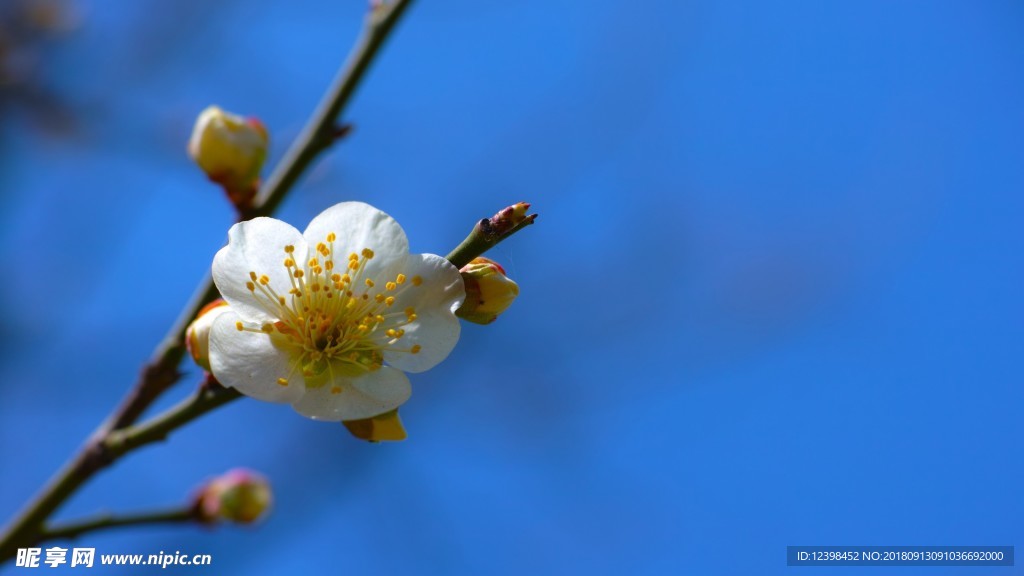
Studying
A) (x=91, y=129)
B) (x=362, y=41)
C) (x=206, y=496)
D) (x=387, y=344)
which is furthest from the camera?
(x=91, y=129)

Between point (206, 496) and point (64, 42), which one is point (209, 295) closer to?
point (206, 496)

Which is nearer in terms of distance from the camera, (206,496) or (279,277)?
(279,277)

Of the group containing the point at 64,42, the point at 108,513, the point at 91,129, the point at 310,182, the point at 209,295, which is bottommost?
the point at 108,513

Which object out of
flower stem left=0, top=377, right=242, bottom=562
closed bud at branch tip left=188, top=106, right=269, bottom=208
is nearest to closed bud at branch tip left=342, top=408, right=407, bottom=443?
flower stem left=0, top=377, right=242, bottom=562

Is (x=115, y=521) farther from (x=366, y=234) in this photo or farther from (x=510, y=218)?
(x=510, y=218)

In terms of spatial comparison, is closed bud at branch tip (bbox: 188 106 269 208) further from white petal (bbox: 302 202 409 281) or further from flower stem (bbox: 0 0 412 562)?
white petal (bbox: 302 202 409 281)

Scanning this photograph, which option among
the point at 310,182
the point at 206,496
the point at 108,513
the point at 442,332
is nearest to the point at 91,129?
the point at 310,182

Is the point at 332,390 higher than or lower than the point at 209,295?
lower
